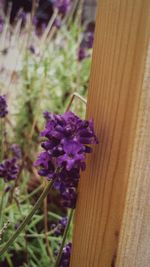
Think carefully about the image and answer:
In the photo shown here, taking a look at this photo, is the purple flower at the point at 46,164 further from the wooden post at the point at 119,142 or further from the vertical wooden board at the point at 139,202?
the vertical wooden board at the point at 139,202

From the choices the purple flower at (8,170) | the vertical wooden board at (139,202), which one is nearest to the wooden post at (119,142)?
→ the vertical wooden board at (139,202)

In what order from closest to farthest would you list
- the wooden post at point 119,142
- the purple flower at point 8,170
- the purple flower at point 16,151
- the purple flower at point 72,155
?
the wooden post at point 119,142 → the purple flower at point 72,155 → the purple flower at point 8,170 → the purple flower at point 16,151

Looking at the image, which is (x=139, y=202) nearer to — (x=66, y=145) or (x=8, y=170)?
(x=66, y=145)

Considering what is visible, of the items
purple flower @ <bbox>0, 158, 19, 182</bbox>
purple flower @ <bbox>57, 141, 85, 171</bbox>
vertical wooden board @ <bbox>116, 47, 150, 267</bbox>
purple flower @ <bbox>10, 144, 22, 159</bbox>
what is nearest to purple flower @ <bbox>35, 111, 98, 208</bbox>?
purple flower @ <bbox>57, 141, 85, 171</bbox>

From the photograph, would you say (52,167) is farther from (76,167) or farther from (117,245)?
(117,245)

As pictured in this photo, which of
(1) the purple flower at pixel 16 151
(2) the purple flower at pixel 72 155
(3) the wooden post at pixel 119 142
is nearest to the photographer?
(3) the wooden post at pixel 119 142

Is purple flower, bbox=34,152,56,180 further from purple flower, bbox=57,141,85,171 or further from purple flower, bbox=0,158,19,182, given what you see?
purple flower, bbox=0,158,19,182
